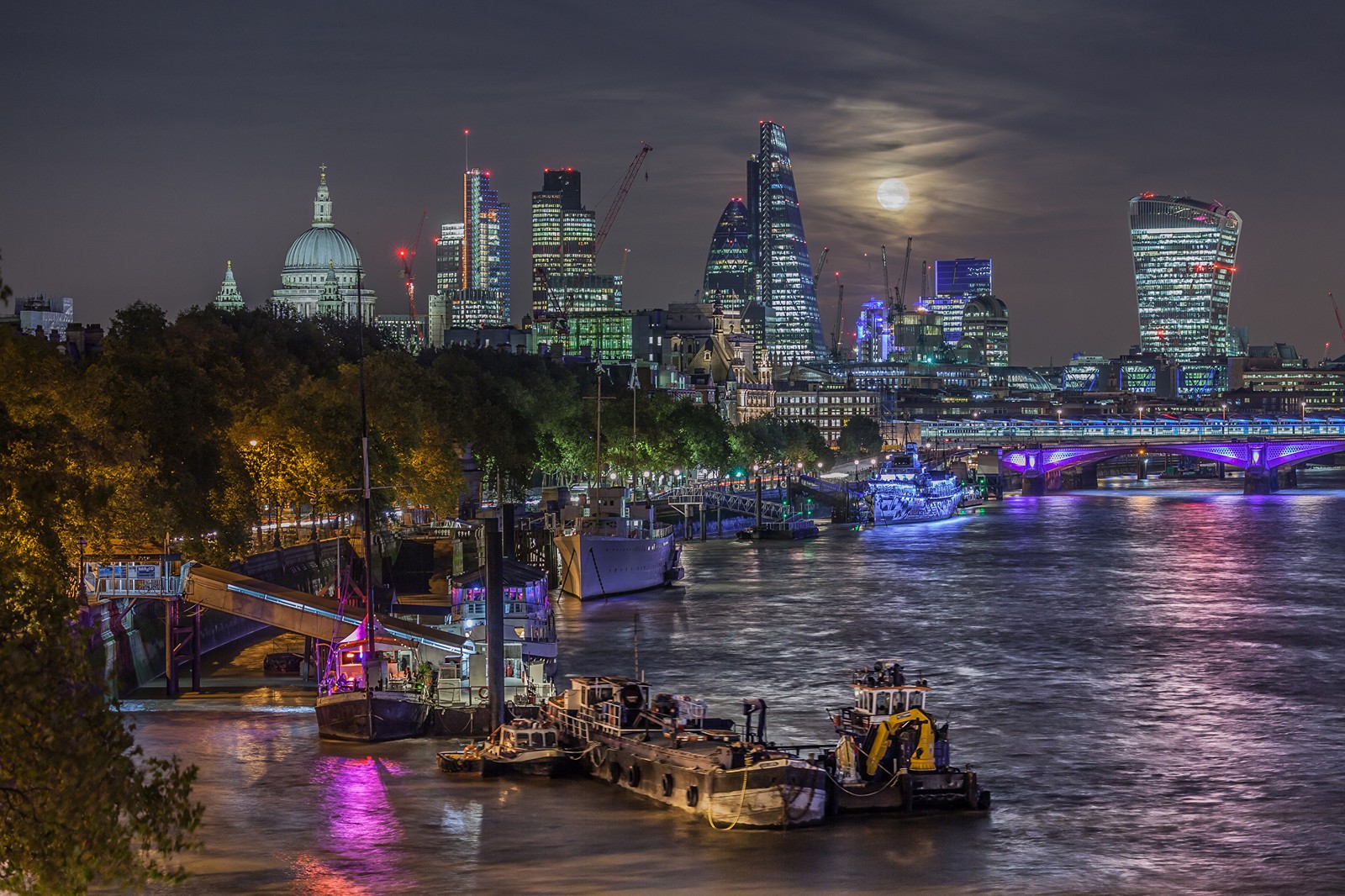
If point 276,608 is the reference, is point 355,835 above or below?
below

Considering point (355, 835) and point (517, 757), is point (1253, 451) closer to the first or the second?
point (517, 757)

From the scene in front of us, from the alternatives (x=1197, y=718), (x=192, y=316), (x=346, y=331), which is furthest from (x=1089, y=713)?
(x=346, y=331)

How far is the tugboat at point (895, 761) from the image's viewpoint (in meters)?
34.3

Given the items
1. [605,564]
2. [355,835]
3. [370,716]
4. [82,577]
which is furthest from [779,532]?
[355,835]

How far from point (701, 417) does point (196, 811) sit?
136721 millimetres

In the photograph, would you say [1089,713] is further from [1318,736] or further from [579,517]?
[579,517]

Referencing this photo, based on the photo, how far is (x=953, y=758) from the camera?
40750 mm

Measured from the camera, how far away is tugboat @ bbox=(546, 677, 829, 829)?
109 ft

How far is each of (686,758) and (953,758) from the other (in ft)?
28.7

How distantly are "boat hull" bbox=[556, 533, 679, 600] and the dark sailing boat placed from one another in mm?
32209

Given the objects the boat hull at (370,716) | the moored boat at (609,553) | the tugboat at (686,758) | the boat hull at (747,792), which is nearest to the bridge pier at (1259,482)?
the moored boat at (609,553)

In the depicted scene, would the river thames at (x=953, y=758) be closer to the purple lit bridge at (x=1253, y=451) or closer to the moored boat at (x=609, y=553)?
the moored boat at (x=609, y=553)

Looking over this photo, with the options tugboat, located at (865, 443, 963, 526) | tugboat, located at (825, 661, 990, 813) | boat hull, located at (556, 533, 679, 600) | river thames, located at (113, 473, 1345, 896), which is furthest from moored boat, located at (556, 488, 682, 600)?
tugboat, located at (865, 443, 963, 526)

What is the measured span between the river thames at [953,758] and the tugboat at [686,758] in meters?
0.48
